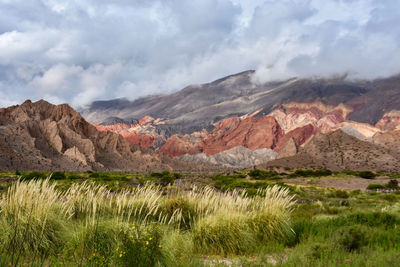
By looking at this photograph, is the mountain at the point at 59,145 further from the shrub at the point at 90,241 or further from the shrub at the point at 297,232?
the shrub at the point at 297,232

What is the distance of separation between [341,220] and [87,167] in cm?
8786

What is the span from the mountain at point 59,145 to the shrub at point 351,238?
7341 centimetres

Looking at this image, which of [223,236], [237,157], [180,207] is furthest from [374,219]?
[237,157]

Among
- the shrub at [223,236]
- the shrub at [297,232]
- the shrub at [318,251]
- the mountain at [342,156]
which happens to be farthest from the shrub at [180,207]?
the mountain at [342,156]

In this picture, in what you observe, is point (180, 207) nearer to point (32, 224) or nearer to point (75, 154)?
point (32, 224)

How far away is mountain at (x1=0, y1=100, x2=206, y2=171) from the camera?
7562cm

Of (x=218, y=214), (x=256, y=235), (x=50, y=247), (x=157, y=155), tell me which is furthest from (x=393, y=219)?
(x=157, y=155)

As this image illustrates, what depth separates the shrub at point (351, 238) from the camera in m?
7.15

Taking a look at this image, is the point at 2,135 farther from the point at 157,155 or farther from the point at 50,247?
the point at 50,247

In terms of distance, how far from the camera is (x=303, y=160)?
9000 centimetres

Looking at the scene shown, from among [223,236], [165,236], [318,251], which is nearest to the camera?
[165,236]

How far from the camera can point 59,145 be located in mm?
91125

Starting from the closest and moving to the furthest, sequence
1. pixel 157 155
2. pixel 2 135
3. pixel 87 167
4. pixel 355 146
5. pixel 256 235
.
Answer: pixel 256 235
pixel 2 135
pixel 87 167
pixel 355 146
pixel 157 155

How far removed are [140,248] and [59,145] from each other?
95841 mm
